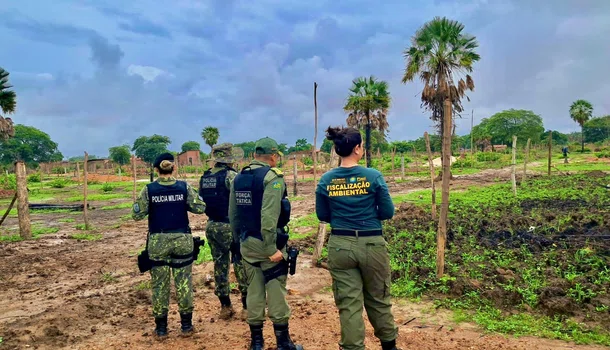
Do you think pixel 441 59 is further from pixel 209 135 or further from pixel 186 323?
pixel 209 135

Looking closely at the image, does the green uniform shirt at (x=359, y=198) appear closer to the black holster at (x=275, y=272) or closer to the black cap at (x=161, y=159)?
the black holster at (x=275, y=272)

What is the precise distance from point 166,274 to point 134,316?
1.18m

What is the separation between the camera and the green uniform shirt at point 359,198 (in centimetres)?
335

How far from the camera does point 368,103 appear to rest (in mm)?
26703

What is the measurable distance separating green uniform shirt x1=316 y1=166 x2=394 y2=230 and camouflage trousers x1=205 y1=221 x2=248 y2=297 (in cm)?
188

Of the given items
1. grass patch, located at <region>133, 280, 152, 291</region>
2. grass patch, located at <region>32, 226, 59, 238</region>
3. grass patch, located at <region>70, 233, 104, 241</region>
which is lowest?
grass patch, located at <region>70, 233, 104, 241</region>

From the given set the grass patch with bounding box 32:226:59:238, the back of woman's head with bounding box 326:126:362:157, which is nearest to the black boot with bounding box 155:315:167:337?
the back of woman's head with bounding box 326:126:362:157

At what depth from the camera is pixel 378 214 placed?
3.45 metres

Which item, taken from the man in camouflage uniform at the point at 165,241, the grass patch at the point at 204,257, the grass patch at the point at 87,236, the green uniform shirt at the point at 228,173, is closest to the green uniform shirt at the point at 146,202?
the man in camouflage uniform at the point at 165,241

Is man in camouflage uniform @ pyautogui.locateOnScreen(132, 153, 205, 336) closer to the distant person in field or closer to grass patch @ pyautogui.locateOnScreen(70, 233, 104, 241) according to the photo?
the distant person in field

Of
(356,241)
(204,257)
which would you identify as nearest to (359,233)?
(356,241)

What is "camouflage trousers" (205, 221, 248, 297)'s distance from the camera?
16.1 ft

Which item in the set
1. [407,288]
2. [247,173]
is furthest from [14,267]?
[407,288]

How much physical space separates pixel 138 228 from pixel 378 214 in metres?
11.4
